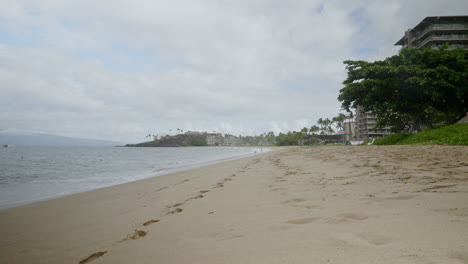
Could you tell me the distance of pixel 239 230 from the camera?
2338mm

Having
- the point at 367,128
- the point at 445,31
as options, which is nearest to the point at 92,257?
the point at 445,31

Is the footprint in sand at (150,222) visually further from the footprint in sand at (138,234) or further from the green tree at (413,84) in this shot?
the green tree at (413,84)

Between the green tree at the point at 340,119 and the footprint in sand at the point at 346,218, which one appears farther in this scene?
the green tree at the point at 340,119

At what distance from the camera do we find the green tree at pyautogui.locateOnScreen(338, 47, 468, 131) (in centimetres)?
1909

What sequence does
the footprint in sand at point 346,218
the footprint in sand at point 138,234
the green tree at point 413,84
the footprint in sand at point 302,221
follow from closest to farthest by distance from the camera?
the footprint in sand at point 346,218
the footprint in sand at point 302,221
the footprint in sand at point 138,234
the green tree at point 413,84

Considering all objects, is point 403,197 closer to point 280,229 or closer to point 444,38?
point 280,229

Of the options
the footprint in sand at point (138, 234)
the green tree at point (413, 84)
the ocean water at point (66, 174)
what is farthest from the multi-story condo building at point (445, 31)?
the footprint in sand at point (138, 234)

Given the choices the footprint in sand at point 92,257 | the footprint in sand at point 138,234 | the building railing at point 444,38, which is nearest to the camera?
the footprint in sand at point 92,257

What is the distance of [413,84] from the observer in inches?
759

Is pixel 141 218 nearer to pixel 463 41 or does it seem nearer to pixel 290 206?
pixel 290 206

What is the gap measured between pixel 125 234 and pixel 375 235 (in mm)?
2624

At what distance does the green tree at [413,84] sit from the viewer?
19.1 meters

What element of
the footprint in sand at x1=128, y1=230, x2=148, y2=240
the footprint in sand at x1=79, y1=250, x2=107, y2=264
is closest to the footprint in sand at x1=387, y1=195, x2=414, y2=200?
the footprint in sand at x1=128, y1=230, x2=148, y2=240

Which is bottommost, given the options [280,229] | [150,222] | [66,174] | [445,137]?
[66,174]
